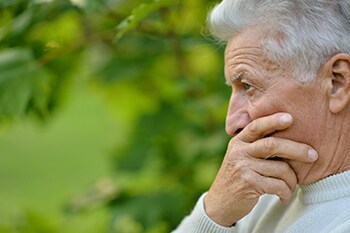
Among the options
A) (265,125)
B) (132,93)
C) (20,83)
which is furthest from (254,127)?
(132,93)

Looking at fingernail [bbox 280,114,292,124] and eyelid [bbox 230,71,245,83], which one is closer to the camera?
fingernail [bbox 280,114,292,124]

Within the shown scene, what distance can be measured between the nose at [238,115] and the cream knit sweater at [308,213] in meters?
0.21

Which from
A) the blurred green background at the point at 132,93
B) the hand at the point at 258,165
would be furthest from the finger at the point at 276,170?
the blurred green background at the point at 132,93

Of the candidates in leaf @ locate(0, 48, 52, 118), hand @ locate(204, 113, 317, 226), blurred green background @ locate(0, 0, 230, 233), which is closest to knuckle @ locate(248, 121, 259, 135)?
hand @ locate(204, 113, 317, 226)

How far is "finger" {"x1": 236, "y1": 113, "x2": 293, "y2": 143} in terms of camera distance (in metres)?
1.91

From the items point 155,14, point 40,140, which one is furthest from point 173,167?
point 40,140

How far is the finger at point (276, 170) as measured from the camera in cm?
193

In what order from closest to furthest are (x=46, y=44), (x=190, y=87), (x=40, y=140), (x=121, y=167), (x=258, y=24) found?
(x=258, y=24) → (x=46, y=44) → (x=190, y=87) → (x=121, y=167) → (x=40, y=140)

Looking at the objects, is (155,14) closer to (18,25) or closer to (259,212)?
(18,25)

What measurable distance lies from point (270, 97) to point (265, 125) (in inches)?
2.8

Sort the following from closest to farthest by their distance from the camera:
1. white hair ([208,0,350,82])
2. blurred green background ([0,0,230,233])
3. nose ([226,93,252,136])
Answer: white hair ([208,0,350,82]), nose ([226,93,252,136]), blurred green background ([0,0,230,233])

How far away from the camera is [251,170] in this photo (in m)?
1.96

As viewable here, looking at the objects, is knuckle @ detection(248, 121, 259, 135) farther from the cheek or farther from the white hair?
the white hair

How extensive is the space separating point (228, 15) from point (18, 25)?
2.56ft
